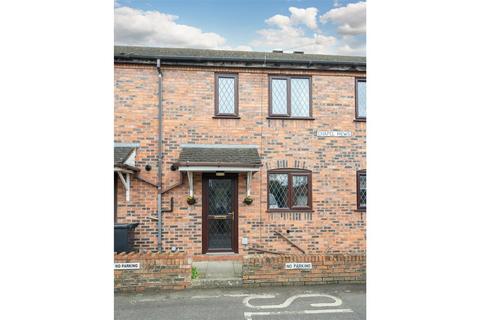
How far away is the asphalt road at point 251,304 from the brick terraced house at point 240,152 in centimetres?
203

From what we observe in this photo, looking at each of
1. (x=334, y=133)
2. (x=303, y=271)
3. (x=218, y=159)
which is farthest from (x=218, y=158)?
(x=334, y=133)

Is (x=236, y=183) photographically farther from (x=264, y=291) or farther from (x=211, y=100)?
(x=264, y=291)

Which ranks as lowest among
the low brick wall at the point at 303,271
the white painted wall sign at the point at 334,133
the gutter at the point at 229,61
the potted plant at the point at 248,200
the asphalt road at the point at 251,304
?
the asphalt road at the point at 251,304

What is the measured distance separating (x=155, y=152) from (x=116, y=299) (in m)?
3.32

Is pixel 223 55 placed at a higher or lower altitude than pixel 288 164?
higher

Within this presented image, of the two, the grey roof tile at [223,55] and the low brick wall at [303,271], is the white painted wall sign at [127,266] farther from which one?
the grey roof tile at [223,55]

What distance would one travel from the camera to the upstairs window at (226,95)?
6.75 metres

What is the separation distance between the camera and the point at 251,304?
411 cm

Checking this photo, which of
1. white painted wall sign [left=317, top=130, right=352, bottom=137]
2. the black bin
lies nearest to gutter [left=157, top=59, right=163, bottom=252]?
the black bin

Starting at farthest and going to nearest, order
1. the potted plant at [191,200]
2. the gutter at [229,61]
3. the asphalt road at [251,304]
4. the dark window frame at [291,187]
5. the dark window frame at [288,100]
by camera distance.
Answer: the dark window frame at [288,100] < the dark window frame at [291,187] < the gutter at [229,61] < the potted plant at [191,200] < the asphalt road at [251,304]

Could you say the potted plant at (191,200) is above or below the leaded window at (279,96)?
below

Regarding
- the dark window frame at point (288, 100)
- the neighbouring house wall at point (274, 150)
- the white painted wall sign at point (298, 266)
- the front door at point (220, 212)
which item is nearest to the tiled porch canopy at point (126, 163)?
the neighbouring house wall at point (274, 150)

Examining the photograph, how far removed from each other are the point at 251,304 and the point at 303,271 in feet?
4.20

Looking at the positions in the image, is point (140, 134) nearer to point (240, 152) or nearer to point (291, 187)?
point (240, 152)
